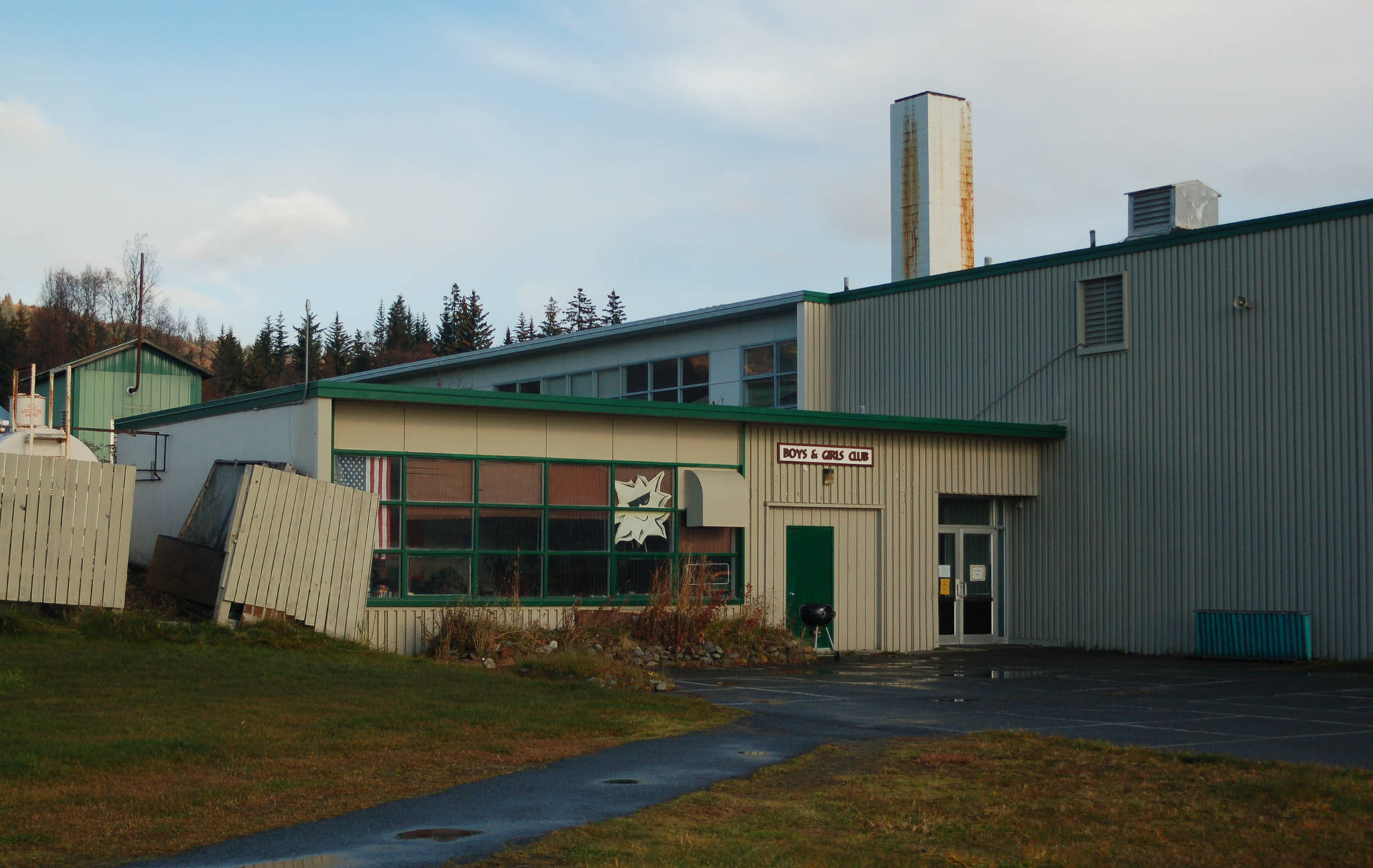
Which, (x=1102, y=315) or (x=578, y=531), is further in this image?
(x=1102, y=315)

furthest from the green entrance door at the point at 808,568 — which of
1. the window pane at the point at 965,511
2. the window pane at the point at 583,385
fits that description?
the window pane at the point at 583,385

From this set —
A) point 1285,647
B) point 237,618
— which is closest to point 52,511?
point 237,618

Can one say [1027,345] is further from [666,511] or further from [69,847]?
[69,847]

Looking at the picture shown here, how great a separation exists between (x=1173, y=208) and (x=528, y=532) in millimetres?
14470

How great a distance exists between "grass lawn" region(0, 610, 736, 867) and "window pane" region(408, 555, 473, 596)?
2.03 m

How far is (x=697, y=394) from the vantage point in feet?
109

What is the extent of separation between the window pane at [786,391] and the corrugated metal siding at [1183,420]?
2.56m

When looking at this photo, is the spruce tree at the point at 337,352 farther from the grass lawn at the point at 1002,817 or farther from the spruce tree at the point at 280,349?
the grass lawn at the point at 1002,817

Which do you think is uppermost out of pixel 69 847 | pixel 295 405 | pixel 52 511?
pixel 295 405

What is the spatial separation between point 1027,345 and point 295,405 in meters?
14.3

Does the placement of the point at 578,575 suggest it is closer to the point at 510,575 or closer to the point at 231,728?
the point at 510,575

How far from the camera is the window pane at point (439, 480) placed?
2023 cm

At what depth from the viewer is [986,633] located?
27078mm

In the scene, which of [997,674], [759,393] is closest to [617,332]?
[759,393]
